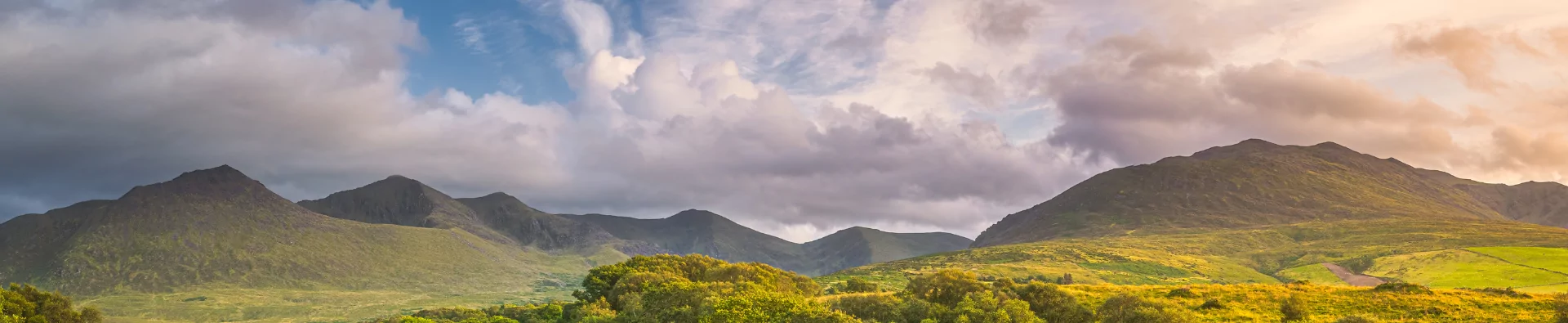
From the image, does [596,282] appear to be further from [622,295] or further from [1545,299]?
[1545,299]

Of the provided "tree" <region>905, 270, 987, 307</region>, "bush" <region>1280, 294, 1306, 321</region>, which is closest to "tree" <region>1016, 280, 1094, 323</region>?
"tree" <region>905, 270, 987, 307</region>

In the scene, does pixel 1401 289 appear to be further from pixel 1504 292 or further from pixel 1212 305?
pixel 1212 305

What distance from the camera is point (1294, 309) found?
8950 cm

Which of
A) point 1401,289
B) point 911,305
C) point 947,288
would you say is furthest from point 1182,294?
point 911,305

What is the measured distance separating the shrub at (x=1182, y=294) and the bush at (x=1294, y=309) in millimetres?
10808

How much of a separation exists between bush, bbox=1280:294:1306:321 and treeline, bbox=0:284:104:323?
435 feet

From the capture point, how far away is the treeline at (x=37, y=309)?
334ft

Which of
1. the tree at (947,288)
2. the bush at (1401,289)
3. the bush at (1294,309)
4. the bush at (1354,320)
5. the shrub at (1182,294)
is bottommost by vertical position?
the bush at (1354,320)

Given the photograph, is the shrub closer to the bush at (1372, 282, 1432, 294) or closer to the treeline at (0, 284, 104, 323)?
the bush at (1372, 282, 1432, 294)

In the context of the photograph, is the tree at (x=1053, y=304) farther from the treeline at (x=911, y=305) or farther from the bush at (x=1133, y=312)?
the bush at (x=1133, y=312)

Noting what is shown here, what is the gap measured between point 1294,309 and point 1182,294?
48.8ft

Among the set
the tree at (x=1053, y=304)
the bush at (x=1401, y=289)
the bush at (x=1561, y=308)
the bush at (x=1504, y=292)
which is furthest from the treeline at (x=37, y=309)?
the bush at (x=1504, y=292)

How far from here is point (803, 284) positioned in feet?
524

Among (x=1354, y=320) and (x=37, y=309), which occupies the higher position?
(x=37, y=309)
